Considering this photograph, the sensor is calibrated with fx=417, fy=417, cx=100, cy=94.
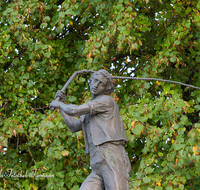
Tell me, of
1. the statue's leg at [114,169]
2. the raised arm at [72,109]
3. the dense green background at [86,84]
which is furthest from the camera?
the dense green background at [86,84]

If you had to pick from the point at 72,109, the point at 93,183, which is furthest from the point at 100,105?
the point at 93,183

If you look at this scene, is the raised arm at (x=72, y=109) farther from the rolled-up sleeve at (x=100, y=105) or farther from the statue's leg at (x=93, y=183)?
the statue's leg at (x=93, y=183)

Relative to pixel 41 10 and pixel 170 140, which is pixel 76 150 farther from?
pixel 41 10

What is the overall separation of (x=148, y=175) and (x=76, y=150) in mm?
1233

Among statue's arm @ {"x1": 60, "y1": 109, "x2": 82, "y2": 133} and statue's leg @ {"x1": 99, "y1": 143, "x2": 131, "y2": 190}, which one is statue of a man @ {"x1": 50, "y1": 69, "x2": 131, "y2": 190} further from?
statue's arm @ {"x1": 60, "y1": 109, "x2": 82, "y2": 133}

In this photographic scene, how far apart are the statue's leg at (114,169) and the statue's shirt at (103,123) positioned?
9cm

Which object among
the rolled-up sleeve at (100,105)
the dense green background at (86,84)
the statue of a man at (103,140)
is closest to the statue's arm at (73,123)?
the statue of a man at (103,140)

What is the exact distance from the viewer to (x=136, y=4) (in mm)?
7180

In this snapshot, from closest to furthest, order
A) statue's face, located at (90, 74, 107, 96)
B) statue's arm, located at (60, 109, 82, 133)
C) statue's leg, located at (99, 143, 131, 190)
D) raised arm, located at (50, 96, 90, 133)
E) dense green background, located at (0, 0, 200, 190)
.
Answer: statue's leg, located at (99, 143, 131, 190)
raised arm, located at (50, 96, 90, 133)
statue's face, located at (90, 74, 107, 96)
statue's arm, located at (60, 109, 82, 133)
dense green background, located at (0, 0, 200, 190)

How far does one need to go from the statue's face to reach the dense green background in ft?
5.72

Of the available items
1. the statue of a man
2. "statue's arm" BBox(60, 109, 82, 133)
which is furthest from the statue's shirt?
"statue's arm" BBox(60, 109, 82, 133)

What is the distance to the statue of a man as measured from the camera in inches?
157

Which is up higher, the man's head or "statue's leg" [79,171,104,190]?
the man's head

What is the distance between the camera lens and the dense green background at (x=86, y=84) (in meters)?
6.08
